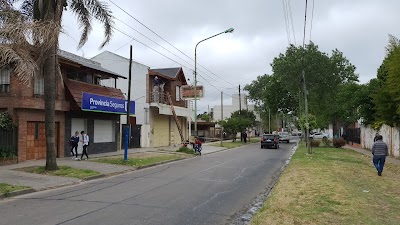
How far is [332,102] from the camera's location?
45.2m

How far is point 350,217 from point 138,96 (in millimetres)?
30789

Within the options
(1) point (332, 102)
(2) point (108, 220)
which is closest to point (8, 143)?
(2) point (108, 220)

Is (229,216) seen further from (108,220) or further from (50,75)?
(50,75)

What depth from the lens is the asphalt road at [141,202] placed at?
323 inches

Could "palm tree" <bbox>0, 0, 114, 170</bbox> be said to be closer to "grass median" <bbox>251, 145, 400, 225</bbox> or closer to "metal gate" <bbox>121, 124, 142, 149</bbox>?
"grass median" <bbox>251, 145, 400, 225</bbox>

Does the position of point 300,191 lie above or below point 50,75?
below

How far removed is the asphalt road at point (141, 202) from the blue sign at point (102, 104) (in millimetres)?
8921

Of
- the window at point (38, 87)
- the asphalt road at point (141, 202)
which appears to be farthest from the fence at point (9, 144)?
the asphalt road at point (141, 202)

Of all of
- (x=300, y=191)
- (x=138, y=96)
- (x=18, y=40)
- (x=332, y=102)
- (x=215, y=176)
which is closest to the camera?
(x=300, y=191)

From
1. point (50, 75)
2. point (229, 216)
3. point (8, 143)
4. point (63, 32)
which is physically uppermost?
point (63, 32)

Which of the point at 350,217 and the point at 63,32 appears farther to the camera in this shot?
the point at 63,32

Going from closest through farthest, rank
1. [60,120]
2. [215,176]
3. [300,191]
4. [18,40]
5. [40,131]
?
[300,191], [18,40], [215,176], [40,131], [60,120]

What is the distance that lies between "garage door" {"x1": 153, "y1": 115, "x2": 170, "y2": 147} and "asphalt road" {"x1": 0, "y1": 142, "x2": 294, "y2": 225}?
76.1 feet

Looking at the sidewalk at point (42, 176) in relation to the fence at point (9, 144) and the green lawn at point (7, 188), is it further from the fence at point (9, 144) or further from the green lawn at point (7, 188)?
the fence at point (9, 144)
